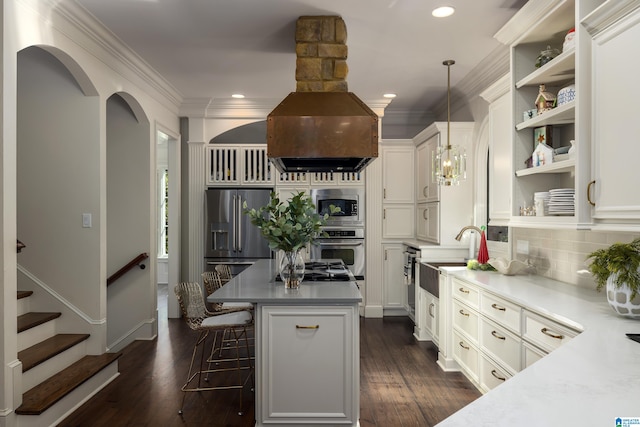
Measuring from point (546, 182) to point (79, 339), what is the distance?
12.3 ft

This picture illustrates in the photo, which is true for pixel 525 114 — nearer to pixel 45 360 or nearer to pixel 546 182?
pixel 546 182

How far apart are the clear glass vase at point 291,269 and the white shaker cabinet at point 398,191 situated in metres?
3.24

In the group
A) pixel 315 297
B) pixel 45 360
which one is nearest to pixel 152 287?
pixel 45 360

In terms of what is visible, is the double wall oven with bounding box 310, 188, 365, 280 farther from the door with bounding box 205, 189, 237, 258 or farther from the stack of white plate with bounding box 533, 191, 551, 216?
the stack of white plate with bounding box 533, 191, 551, 216

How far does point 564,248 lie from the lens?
3.14 m

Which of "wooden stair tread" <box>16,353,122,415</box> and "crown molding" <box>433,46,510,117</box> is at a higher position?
"crown molding" <box>433,46,510,117</box>

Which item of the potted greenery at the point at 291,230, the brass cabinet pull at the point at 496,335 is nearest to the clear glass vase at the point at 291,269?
the potted greenery at the point at 291,230

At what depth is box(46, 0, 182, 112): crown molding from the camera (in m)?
3.16

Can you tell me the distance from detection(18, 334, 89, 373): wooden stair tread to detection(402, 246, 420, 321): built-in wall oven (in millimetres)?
3433

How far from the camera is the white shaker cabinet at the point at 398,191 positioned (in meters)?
6.05

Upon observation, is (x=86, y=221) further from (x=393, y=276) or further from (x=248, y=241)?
(x=393, y=276)

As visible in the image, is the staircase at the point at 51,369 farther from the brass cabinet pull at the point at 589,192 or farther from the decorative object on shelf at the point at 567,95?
the decorative object on shelf at the point at 567,95

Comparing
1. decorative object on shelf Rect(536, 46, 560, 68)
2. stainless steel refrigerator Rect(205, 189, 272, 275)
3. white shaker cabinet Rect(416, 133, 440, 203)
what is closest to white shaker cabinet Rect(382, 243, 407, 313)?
white shaker cabinet Rect(416, 133, 440, 203)

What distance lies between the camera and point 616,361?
145 cm
